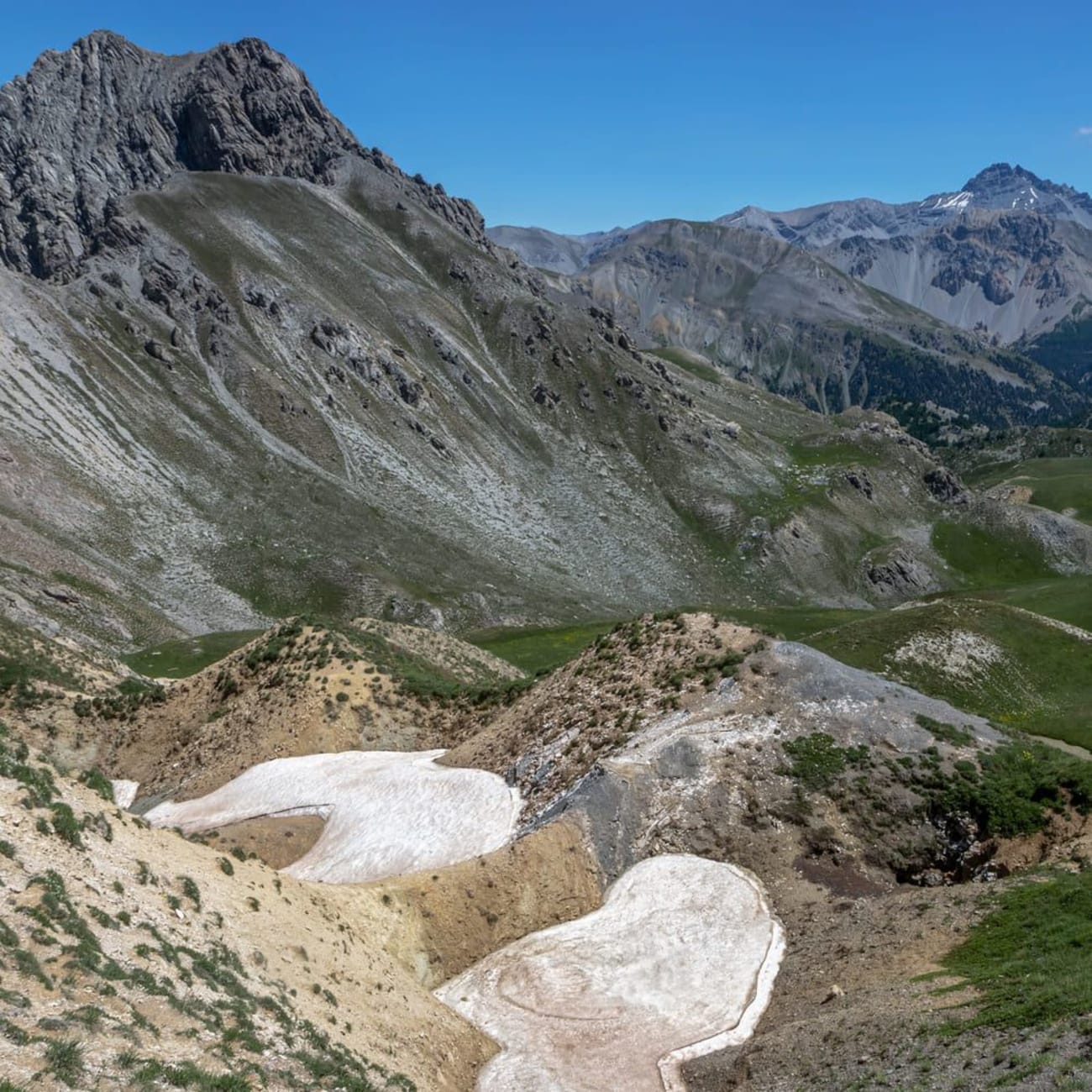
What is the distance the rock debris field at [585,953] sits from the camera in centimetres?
2367

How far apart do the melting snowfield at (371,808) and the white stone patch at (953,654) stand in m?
33.2

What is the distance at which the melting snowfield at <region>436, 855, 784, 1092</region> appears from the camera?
23.3 m

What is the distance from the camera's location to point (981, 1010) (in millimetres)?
19609

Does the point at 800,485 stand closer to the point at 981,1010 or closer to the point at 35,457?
the point at 35,457

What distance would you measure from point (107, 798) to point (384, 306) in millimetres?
178957

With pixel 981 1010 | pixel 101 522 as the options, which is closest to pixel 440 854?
pixel 981 1010

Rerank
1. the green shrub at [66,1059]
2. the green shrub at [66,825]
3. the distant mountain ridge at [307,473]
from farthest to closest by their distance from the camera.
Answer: the distant mountain ridge at [307,473]
the green shrub at [66,825]
the green shrub at [66,1059]

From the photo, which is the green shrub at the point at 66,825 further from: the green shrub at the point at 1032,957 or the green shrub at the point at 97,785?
the green shrub at the point at 1032,957

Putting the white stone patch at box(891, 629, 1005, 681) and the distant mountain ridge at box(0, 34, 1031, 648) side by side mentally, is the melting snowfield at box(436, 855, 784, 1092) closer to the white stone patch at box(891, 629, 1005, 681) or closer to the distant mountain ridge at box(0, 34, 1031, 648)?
the white stone patch at box(891, 629, 1005, 681)

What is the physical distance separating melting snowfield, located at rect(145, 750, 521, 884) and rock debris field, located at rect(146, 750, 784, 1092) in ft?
0.28

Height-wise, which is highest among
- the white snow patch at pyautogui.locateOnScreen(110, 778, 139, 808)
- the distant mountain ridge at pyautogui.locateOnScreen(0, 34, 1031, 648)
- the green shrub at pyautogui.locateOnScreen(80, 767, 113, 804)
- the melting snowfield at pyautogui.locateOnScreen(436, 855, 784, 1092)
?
the distant mountain ridge at pyautogui.locateOnScreen(0, 34, 1031, 648)

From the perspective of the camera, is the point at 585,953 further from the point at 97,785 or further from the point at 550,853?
the point at 97,785

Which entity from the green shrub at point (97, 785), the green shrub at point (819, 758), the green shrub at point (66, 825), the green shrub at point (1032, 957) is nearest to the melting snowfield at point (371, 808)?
the green shrub at point (97, 785)

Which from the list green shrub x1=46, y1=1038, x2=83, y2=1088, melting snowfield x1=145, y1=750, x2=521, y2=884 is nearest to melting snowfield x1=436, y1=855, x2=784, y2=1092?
melting snowfield x1=145, y1=750, x2=521, y2=884
